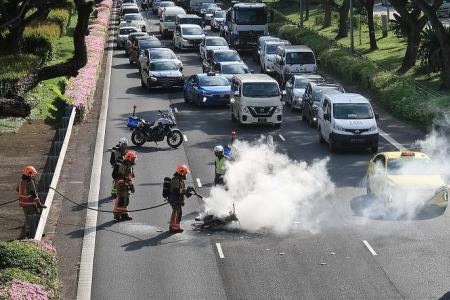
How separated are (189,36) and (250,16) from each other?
4640mm

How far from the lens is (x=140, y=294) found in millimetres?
21000

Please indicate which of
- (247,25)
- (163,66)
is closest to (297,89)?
(163,66)

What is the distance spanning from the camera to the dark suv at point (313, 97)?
42.2 metres

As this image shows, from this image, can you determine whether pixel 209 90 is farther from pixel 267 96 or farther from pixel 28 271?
pixel 28 271

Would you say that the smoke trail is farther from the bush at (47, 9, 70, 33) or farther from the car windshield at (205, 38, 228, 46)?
the bush at (47, 9, 70, 33)

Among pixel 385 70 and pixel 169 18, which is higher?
pixel 385 70

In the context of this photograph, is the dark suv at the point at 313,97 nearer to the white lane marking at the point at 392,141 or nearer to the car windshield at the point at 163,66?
the white lane marking at the point at 392,141

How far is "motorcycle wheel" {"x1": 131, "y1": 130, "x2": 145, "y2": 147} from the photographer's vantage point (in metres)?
37.9

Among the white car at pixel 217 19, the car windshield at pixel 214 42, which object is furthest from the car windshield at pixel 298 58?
the white car at pixel 217 19

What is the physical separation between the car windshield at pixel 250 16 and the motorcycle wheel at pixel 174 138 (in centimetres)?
3216

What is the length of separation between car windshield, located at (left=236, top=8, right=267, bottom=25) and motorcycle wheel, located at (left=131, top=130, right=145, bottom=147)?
3240cm

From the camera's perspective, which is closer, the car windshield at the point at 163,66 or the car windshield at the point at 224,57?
the car windshield at the point at 163,66

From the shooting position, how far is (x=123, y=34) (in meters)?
74.1

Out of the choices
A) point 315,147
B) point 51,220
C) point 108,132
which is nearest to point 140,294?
point 51,220
